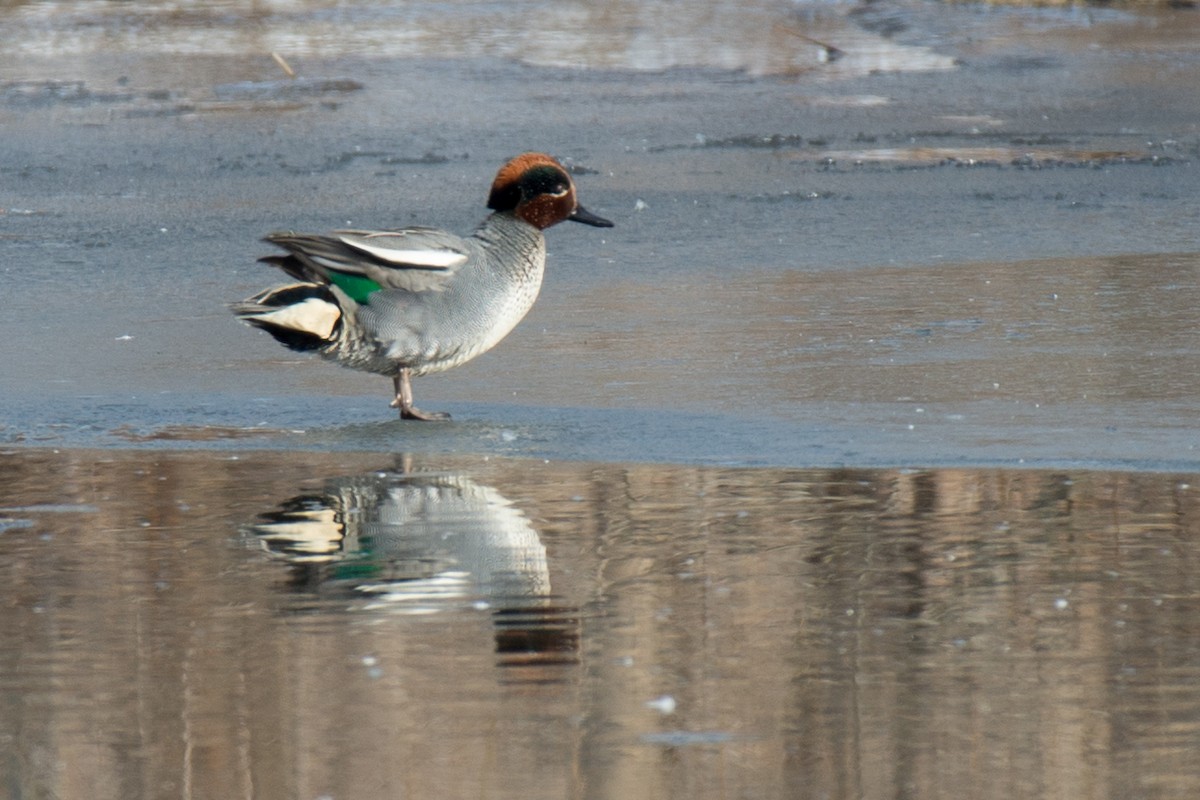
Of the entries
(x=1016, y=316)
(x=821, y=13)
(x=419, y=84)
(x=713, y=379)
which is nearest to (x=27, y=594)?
(x=713, y=379)

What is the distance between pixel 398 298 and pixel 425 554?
1.54m

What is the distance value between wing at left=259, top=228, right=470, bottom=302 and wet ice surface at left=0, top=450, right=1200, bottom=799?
0.69m

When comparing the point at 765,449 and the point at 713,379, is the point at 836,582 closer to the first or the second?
the point at 765,449

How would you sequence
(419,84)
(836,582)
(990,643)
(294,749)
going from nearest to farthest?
(294,749)
(990,643)
(836,582)
(419,84)

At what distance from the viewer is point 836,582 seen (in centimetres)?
393

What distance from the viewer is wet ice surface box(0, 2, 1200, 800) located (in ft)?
10.3

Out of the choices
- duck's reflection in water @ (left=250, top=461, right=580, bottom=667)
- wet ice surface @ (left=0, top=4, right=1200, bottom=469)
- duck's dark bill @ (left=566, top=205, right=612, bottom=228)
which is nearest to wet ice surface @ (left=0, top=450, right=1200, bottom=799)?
duck's reflection in water @ (left=250, top=461, right=580, bottom=667)

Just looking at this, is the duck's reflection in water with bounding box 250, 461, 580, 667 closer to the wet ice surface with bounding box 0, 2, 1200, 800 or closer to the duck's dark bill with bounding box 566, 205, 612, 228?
the wet ice surface with bounding box 0, 2, 1200, 800

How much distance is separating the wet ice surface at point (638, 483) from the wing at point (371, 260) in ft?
1.45

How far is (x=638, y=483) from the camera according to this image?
4.90 meters

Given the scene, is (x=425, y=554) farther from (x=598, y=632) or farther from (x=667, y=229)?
(x=667, y=229)

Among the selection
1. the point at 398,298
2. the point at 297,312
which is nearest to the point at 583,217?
the point at 398,298

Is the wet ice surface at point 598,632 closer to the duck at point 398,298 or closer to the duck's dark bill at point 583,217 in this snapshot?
the duck at point 398,298

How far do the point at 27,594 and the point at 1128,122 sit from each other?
379 inches
